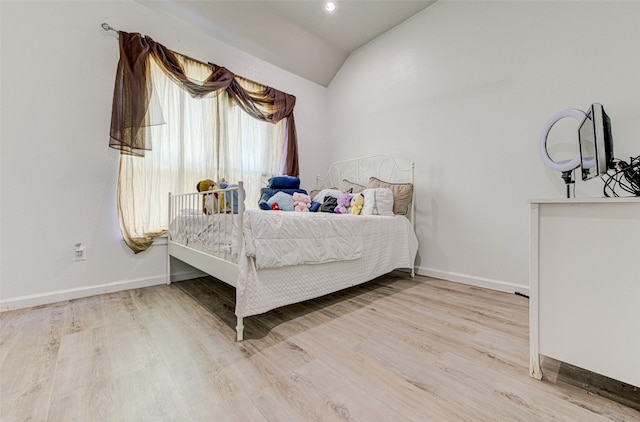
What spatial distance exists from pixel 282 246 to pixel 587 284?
4.30 ft

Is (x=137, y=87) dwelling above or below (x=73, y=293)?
above

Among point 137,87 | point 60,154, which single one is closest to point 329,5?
point 137,87

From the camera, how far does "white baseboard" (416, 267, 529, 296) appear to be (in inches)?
81.6

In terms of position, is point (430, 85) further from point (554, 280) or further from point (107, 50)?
point (107, 50)

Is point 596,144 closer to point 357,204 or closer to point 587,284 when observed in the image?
point 587,284

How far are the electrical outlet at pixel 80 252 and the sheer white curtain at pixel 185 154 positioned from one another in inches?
11.5

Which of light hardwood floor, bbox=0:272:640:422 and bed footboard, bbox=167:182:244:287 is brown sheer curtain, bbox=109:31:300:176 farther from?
light hardwood floor, bbox=0:272:640:422

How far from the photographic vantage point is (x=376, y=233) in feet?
7.17

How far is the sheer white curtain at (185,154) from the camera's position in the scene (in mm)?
2246

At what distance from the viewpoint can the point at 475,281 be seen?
7.60ft

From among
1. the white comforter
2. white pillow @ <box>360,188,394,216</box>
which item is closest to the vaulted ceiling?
white pillow @ <box>360,188,394,216</box>

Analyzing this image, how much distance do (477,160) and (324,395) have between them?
7.49 feet

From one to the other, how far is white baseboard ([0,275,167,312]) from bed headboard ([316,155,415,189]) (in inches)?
92.6

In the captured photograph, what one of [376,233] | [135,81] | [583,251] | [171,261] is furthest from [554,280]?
[135,81]
